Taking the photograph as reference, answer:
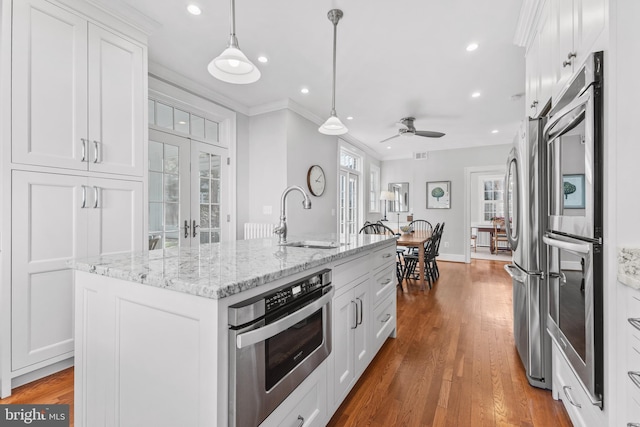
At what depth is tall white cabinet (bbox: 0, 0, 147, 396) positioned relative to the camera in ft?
5.88

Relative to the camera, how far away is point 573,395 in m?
1.42

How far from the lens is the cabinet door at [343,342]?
153cm

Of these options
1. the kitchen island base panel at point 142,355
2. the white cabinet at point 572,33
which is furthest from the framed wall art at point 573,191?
the kitchen island base panel at point 142,355

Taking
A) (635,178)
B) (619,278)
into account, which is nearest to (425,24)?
(635,178)

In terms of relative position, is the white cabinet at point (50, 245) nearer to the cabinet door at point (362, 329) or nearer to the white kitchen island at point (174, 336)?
the white kitchen island at point (174, 336)

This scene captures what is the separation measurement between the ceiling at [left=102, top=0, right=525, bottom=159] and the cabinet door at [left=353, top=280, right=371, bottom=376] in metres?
2.09

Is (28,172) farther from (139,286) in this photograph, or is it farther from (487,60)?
(487,60)

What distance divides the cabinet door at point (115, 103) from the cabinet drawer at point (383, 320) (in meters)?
2.25

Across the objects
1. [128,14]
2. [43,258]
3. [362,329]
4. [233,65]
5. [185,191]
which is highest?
[128,14]

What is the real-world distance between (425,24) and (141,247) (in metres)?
3.02

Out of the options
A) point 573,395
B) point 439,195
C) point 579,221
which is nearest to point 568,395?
point 573,395

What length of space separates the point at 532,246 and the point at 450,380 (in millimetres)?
1030

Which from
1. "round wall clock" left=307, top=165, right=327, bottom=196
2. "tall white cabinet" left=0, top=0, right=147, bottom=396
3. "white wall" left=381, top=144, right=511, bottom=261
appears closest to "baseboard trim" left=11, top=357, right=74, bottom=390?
"tall white cabinet" left=0, top=0, right=147, bottom=396

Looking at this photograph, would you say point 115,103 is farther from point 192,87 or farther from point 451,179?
point 451,179
